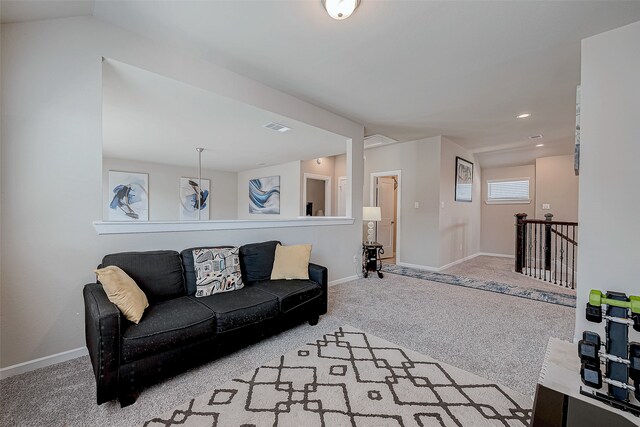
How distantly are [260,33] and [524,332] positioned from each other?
3.61 metres

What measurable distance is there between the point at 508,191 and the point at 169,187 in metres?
8.90

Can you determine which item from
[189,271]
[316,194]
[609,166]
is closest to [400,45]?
[609,166]

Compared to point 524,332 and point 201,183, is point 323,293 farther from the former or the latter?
point 201,183

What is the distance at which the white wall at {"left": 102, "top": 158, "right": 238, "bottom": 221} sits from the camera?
633cm

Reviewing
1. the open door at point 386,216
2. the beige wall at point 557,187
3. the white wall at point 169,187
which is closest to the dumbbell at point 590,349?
the open door at point 386,216

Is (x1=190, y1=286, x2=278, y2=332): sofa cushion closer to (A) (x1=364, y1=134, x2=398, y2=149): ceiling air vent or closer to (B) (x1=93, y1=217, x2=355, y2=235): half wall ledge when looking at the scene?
(B) (x1=93, y1=217, x2=355, y2=235): half wall ledge

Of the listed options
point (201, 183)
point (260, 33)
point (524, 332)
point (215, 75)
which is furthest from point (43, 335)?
point (201, 183)

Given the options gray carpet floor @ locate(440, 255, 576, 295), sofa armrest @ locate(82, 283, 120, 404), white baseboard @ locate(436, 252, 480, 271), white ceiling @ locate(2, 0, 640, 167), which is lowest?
gray carpet floor @ locate(440, 255, 576, 295)

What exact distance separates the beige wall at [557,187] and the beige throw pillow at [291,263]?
6.41m

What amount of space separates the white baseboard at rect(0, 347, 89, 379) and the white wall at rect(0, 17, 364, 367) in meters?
0.03

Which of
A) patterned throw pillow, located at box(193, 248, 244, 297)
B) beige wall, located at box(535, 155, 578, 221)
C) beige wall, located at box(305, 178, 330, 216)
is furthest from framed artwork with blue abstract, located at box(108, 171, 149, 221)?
beige wall, located at box(535, 155, 578, 221)

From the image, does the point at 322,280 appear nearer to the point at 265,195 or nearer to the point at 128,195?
the point at 265,195

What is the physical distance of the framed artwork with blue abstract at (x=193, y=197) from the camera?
7314 millimetres

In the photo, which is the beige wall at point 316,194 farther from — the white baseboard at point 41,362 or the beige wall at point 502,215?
the white baseboard at point 41,362
